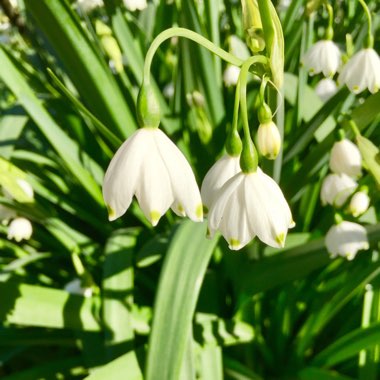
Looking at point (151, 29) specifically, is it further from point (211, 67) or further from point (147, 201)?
point (147, 201)

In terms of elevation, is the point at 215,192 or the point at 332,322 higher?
the point at 215,192

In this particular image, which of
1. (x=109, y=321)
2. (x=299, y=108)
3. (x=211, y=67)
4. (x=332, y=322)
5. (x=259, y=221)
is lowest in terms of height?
(x=332, y=322)

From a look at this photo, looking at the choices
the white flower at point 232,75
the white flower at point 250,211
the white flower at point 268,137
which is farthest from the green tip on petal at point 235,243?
the white flower at point 232,75

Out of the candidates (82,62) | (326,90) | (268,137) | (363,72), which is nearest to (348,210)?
(363,72)

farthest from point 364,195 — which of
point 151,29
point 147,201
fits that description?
point 151,29

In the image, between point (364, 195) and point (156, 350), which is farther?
point (364, 195)

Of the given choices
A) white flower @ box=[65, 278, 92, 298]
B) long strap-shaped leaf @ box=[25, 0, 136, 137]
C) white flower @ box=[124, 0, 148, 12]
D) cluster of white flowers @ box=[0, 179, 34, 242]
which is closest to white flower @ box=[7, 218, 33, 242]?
cluster of white flowers @ box=[0, 179, 34, 242]

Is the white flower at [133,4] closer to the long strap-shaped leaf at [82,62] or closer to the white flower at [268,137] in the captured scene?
the long strap-shaped leaf at [82,62]
